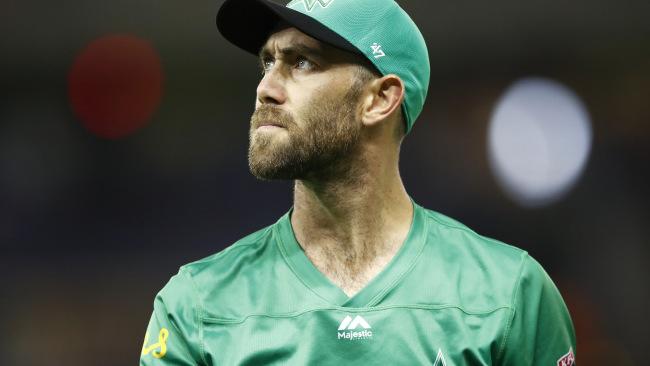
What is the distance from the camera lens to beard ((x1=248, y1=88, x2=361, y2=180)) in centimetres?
215

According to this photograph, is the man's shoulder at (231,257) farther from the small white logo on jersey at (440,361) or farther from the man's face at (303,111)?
the small white logo on jersey at (440,361)

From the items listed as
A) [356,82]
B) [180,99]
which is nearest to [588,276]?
[180,99]

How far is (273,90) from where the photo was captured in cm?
217

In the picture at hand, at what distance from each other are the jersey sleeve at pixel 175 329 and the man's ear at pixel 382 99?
24.2 inches

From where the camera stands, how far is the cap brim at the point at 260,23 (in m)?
2.14

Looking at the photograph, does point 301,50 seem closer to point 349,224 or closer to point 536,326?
point 349,224

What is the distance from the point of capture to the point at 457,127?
517 cm

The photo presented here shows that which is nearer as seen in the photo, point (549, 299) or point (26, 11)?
point (549, 299)

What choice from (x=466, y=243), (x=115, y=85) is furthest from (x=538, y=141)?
(x=466, y=243)

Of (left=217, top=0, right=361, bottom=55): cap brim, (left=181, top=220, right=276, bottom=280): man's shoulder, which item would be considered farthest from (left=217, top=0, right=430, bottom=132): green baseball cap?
(left=181, top=220, right=276, bottom=280): man's shoulder

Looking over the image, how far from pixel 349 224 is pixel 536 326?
52 centimetres

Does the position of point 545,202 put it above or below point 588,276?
above

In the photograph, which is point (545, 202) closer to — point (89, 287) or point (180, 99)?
point (180, 99)

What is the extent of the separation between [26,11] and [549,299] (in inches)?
157
